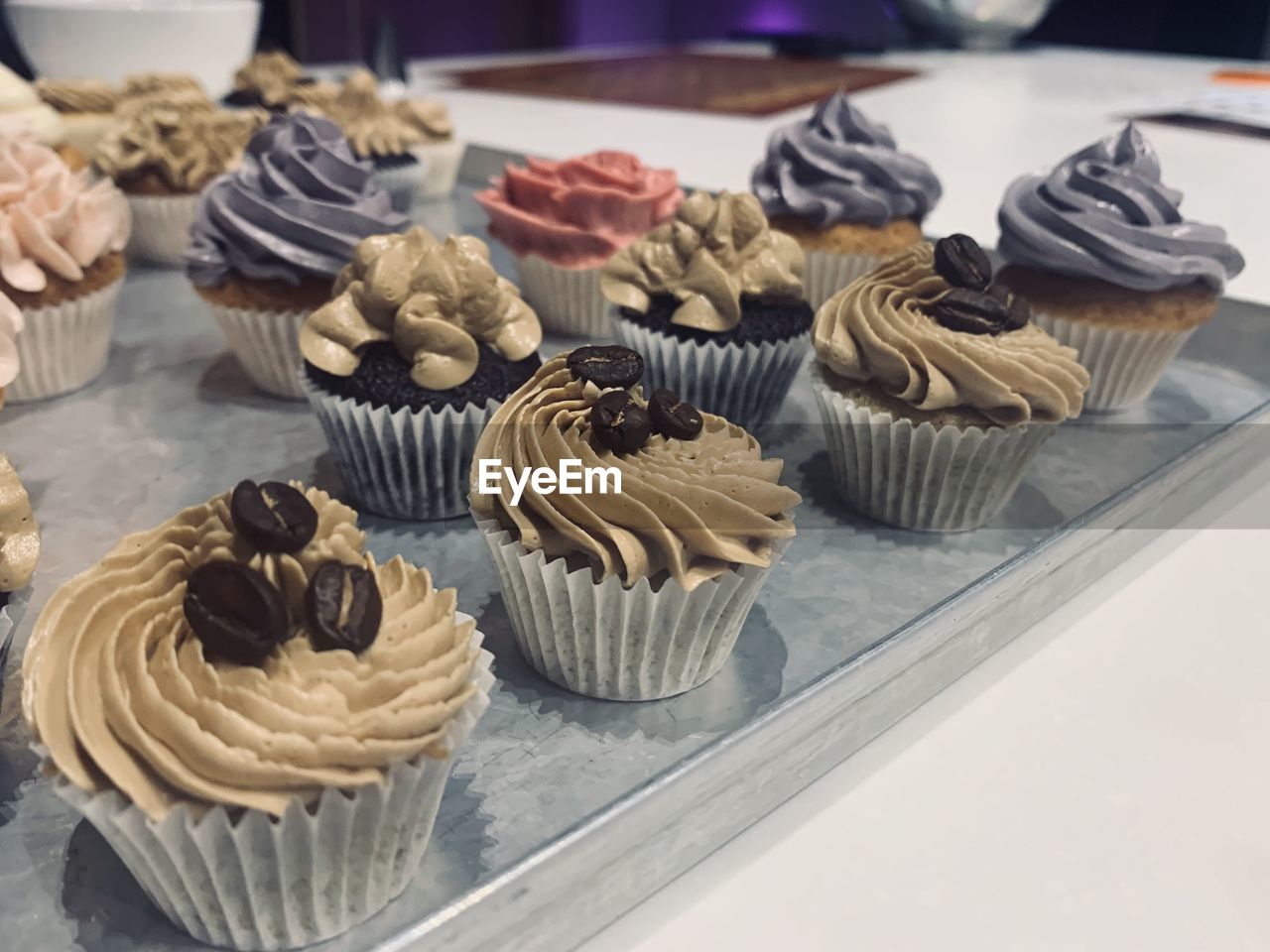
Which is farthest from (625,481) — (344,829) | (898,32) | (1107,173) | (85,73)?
(898,32)

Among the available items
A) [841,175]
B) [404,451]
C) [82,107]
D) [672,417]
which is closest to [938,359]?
[672,417]

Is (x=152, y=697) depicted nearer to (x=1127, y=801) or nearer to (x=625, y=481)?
(x=625, y=481)

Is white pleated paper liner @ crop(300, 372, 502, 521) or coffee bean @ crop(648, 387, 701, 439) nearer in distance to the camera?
coffee bean @ crop(648, 387, 701, 439)

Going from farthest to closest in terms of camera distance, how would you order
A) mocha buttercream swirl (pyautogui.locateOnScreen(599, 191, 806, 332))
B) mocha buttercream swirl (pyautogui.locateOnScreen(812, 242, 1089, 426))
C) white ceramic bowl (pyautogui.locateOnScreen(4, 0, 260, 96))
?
white ceramic bowl (pyautogui.locateOnScreen(4, 0, 260, 96)) → mocha buttercream swirl (pyautogui.locateOnScreen(599, 191, 806, 332)) → mocha buttercream swirl (pyautogui.locateOnScreen(812, 242, 1089, 426))

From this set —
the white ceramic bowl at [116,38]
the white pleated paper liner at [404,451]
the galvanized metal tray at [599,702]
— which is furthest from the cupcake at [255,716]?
the white ceramic bowl at [116,38]

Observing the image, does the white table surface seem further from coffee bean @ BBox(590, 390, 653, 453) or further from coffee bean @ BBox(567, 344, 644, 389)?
coffee bean @ BBox(567, 344, 644, 389)

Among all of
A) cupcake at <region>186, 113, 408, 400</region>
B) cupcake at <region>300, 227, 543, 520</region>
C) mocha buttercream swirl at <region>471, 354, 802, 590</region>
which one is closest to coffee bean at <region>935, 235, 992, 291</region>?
mocha buttercream swirl at <region>471, 354, 802, 590</region>
